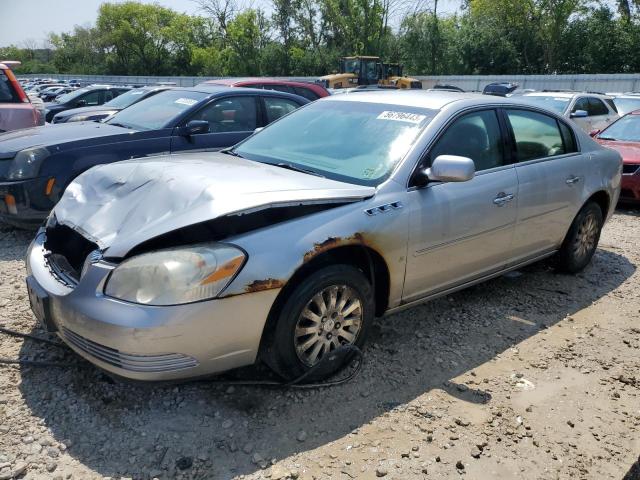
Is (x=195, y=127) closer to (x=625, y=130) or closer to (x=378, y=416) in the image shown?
(x=378, y=416)

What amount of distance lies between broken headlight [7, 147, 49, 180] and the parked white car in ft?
30.4

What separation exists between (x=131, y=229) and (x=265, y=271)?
714 millimetres

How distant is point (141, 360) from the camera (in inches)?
98.3

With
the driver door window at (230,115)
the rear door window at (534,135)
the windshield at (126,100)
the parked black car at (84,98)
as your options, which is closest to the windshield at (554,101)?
the driver door window at (230,115)

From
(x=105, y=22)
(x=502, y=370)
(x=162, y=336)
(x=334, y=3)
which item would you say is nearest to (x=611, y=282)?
(x=502, y=370)

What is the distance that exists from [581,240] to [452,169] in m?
2.41

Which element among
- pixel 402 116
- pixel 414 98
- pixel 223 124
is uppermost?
pixel 414 98

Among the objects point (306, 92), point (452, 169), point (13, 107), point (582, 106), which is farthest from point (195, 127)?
point (582, 106)

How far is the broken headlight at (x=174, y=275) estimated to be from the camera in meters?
2.50

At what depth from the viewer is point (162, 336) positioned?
2469mm

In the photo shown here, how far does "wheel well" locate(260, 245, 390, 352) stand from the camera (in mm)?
2830

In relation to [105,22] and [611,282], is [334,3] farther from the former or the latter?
[611,282]

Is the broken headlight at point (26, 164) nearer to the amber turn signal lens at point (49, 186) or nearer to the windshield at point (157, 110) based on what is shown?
the amber turn signal lens at point (49, 186)

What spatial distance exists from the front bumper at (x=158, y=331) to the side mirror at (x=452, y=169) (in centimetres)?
122
